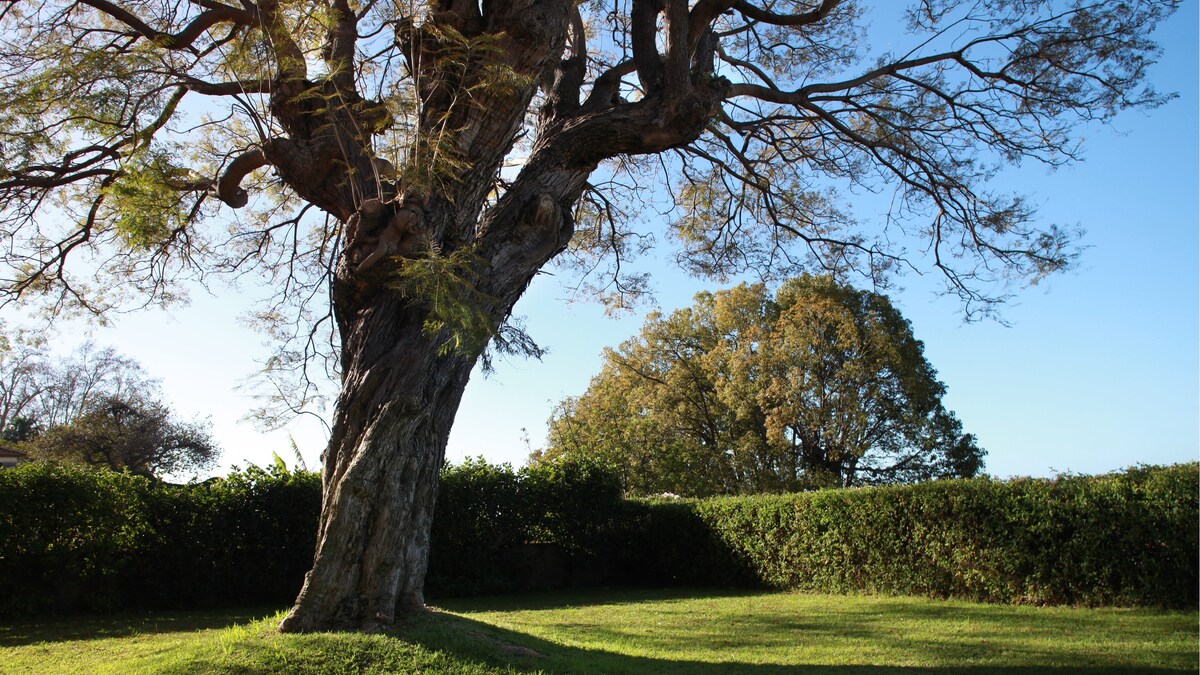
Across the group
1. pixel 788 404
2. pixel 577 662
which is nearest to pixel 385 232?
pixel 577 662

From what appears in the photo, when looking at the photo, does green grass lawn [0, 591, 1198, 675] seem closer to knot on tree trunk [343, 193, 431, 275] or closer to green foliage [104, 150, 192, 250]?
knot on tree trunk [343, 193, 431, 275]

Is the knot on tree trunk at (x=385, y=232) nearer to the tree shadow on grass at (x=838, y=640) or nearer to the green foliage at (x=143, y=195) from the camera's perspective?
the green foliage at (x=143, y=195)

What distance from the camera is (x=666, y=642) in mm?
8523

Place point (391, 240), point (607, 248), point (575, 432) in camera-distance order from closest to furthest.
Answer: point (391, 240) → point (607, 248) → point (575, 432)

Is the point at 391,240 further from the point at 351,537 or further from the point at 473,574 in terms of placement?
the point at 473,574

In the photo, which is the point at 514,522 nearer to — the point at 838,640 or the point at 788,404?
the point at 838,640

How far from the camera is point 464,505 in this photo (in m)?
14.7

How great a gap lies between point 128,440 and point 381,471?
29.0 m

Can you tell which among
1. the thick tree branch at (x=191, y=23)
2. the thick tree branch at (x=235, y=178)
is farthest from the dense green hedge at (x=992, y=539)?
the thick tree branch at (x=191, y=23)

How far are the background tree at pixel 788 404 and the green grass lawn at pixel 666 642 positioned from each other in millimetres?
14201

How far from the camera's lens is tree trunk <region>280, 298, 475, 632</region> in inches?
256

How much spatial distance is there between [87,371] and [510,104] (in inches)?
1264

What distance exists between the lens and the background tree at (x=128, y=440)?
2938 cm

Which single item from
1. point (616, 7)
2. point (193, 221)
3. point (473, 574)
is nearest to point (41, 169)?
point (193, 221)
